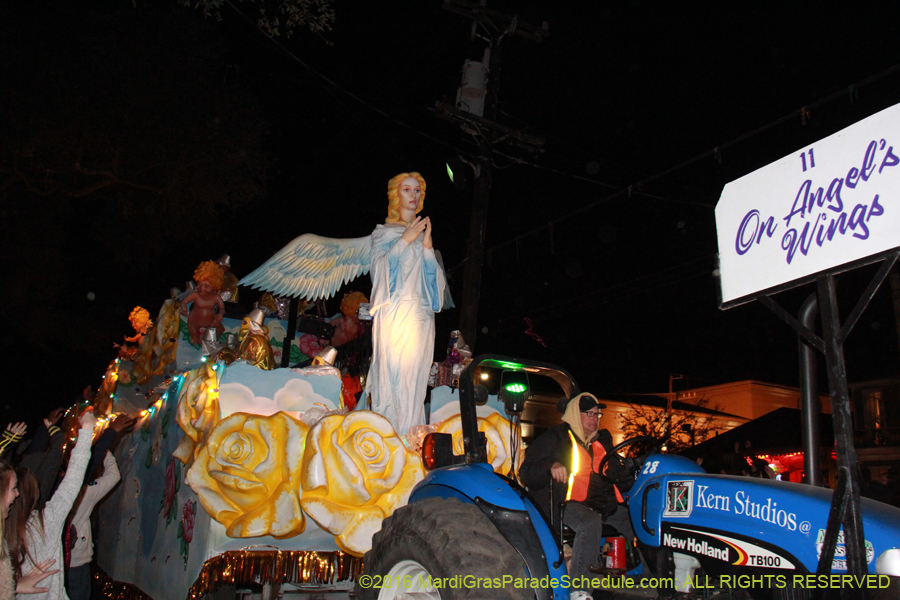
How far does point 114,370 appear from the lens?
1118 cm

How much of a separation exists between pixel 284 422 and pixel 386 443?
86 cm

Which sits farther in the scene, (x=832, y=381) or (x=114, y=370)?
(x=114, y=370)

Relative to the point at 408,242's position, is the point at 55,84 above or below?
Answer: above

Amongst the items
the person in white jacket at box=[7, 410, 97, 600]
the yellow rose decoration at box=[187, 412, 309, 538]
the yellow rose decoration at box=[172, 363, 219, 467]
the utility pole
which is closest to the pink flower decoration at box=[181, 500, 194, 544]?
the yellow rose decoration at box=[172, 363, 219, 467]

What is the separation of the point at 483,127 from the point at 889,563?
1007cm

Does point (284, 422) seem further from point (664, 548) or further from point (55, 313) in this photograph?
point (55, 313)

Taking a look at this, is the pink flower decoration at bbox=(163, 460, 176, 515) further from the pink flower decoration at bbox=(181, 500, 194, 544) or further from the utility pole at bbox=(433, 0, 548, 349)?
the utility pole at bbox=(433, 0, 548, 349)

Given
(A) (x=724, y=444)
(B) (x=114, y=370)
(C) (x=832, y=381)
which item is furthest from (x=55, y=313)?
(C) (x=832, y=381)

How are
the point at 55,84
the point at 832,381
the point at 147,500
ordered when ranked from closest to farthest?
the point at 832,381 → the point at 147,500 → the point at 55,84

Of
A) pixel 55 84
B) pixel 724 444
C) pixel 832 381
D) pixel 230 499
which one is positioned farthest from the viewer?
pixel 724 444

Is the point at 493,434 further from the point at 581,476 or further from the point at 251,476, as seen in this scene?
the point at 251,476

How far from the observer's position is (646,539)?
3.46 m

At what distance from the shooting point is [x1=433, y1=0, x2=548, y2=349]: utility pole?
1114 centimetres

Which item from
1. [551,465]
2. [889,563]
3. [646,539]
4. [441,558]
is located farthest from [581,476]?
[889,563]
